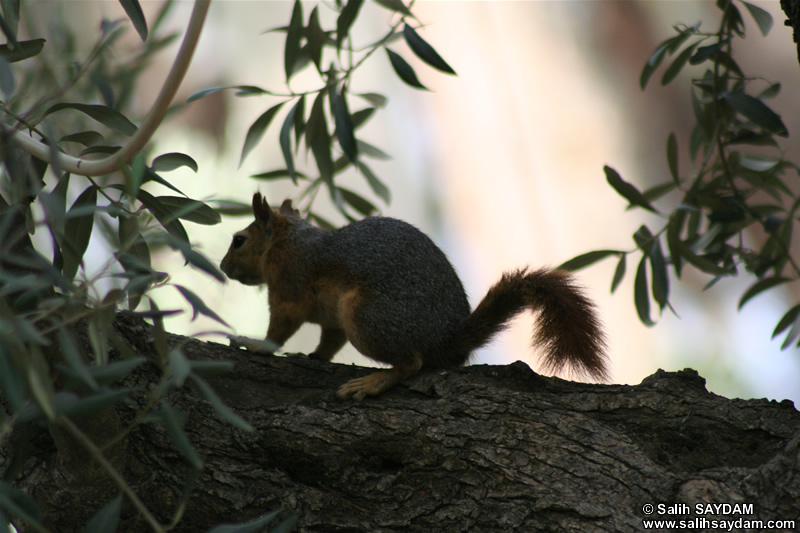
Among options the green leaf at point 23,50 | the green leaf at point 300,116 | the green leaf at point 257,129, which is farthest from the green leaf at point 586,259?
the green leaf at point 23,50

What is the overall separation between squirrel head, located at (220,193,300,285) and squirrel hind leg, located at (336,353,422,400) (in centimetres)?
72

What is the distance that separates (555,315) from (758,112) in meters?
0.80

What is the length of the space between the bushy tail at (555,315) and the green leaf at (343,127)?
0.53 m

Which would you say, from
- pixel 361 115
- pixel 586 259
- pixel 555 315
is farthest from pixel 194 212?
pixel 586 259

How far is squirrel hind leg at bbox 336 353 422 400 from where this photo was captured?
1740 millimetres

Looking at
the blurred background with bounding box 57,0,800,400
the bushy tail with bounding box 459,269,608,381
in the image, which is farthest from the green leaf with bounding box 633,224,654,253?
the blurred background with bounding box 57,0,800,400

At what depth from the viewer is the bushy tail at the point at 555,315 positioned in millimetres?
1774

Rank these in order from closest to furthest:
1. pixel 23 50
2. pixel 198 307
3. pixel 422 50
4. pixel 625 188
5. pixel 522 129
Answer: pixel 198 307
pixel 23 50
pixel 422 50
pixel 625 188
pixel 522 129

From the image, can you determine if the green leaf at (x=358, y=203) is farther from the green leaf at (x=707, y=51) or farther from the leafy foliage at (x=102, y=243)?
the green leaf at (x=707, y=51)

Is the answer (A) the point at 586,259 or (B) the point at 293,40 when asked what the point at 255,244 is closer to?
(B) the point at 293,40

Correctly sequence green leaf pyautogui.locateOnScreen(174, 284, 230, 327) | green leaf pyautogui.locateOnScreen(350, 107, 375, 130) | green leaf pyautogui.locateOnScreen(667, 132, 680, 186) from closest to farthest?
green leaf pyautogui.locateOnScreen(174, 284, 230, 327) < green leaf pyautogui.locateOnScreen(667, 132, 680, 186) < green leaf pyautogui.locateOnScreen(350, 107, 375, 130)

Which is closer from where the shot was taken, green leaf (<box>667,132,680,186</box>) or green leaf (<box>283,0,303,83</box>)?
green leaf (<box>283,0,303,83</box>)

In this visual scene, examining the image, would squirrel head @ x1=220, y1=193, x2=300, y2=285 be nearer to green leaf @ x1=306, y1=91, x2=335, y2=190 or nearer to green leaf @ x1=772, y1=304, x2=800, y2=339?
green leaf @ x1=306, y1=91, x2=335, y2=190

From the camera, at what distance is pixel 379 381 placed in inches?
70.0
